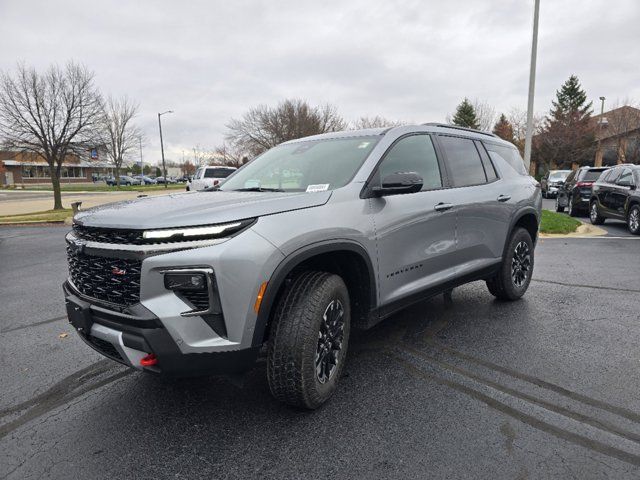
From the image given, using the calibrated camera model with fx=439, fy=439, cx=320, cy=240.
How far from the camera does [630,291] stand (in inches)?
212

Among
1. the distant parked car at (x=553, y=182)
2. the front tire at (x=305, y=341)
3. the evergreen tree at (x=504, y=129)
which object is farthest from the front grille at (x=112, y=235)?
the evergreen tree at (x=504, y=129)

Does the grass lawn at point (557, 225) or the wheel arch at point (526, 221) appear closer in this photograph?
the wheel arch at point (526, 221)

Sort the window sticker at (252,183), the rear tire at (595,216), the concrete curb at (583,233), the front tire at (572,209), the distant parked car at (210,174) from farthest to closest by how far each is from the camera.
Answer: the distant parked car at (210,174) → the front tire at (572,209) → the rear tire at (595,216) → the concrete curb at (583,233) → the window sticker at (252,183)

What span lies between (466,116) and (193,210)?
52856mm

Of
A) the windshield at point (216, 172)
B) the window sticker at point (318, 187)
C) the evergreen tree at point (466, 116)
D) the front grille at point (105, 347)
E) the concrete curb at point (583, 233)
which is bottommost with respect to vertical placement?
the concrete curb at point (583, 233)

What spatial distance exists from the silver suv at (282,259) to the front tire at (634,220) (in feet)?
28.9

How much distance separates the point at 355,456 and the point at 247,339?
2.72 feet

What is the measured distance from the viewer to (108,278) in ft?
7.84

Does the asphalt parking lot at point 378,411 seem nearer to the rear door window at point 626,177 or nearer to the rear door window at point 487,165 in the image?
the rear door window at point 487,165

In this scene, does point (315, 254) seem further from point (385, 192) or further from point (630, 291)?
point (630, 291)

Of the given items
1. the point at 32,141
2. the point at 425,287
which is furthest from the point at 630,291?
the point at 32,141

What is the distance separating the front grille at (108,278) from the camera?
7.45 ft

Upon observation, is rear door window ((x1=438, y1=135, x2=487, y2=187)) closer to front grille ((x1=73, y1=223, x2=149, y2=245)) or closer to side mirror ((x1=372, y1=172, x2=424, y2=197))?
side mirror ((x1=372, y1=172, x2=424, y2=197))

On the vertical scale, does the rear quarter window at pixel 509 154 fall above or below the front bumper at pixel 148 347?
above
